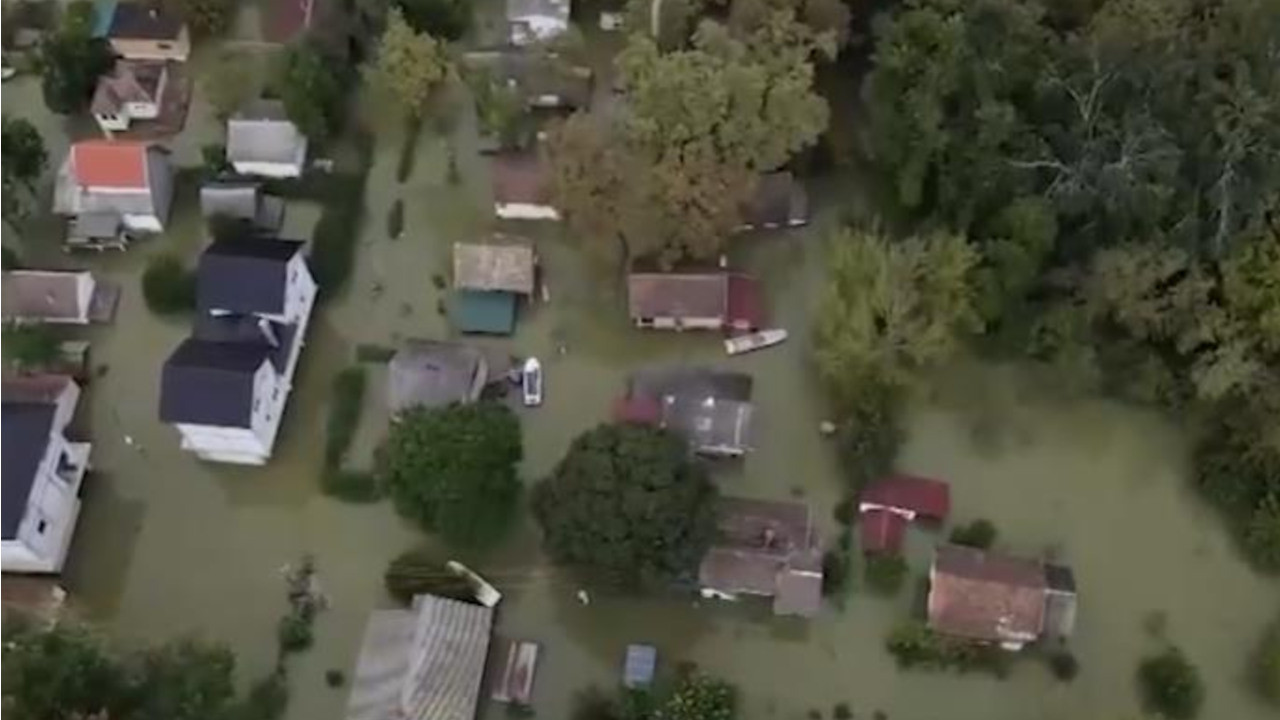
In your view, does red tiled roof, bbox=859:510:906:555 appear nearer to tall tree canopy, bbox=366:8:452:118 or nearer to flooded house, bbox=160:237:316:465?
flooded house, bbox=160:237:316:465

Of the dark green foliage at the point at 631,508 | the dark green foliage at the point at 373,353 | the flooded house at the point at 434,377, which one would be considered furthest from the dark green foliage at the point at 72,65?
the dark green foliage at the point at 631,508

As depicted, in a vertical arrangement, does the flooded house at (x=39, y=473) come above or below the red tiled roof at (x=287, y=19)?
below

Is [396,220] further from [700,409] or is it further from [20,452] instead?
[20,452]

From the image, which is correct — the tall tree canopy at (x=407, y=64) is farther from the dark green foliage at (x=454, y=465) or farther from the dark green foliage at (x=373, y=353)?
the dark green foliage at (x=454, y=465)

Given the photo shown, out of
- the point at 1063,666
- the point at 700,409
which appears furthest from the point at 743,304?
the point at 1063,666

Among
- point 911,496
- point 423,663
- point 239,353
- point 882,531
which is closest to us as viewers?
point 423,663

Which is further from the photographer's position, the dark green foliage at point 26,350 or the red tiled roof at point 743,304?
the dark green foliage at point 26,350
